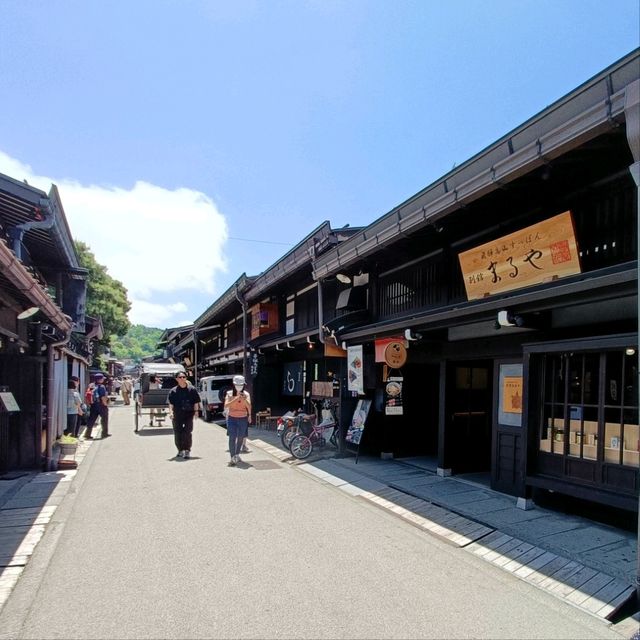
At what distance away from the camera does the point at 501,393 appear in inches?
307

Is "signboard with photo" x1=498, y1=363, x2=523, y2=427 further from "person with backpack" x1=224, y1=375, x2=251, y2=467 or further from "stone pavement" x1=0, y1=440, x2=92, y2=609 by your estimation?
"stone pavement" x1=0, y1=440, x2=92, y2=609

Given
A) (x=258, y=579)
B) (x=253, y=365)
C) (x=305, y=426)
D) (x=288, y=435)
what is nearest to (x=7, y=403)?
(x=258, y=579)

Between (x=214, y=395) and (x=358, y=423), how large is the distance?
1207cm

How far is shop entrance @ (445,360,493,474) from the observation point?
9250mm

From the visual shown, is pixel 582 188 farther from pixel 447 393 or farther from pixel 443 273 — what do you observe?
pixel 447 393

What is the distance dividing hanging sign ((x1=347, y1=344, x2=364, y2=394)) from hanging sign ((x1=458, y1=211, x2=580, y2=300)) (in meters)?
3.70

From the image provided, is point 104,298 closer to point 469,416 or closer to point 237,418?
point 237,418

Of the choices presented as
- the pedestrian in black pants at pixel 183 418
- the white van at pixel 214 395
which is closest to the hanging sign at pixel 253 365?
the white van at pixel 214 395

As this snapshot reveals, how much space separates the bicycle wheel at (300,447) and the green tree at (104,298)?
104 feet

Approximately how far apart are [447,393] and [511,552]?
409 centimetres

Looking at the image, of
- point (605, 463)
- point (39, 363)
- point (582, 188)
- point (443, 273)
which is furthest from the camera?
point (39, 363)

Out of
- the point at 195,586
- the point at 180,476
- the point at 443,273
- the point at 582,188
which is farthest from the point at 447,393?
the point at 195,586

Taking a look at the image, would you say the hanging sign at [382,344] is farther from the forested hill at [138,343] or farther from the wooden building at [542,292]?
the forested hill at [138,343]

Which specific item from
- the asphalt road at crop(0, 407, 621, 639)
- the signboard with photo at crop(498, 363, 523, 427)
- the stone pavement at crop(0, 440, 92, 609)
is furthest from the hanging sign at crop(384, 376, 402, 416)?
the stone pavement at crop(0, 440, 92, 609)
